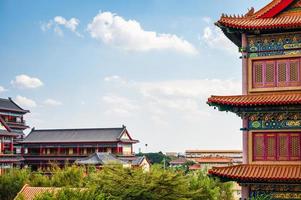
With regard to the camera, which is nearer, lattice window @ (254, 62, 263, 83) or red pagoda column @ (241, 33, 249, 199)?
red pagoda column @ (241, 33, 249, 199)

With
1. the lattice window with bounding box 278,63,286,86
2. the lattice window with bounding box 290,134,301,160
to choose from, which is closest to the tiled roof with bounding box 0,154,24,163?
the lattice window with bounding box 278,63,286,86

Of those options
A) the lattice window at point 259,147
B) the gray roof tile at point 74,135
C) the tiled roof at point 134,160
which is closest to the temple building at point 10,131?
the gray roof tile at point 74,135

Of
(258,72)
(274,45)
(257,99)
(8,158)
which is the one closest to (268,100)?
(257,99)

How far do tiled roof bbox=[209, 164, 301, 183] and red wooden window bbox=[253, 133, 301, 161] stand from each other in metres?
0.40

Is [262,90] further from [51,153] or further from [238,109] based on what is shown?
[51,153]

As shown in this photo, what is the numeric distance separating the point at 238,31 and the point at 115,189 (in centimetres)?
904

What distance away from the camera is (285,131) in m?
19.4

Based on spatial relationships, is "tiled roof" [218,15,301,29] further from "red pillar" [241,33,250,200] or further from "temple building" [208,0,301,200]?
"red pillar" [241,33,250,200]

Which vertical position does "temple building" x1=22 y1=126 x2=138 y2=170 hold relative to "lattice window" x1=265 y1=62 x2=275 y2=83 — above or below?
below

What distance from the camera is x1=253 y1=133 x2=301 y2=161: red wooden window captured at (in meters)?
19.3

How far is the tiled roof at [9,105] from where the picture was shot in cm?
6844

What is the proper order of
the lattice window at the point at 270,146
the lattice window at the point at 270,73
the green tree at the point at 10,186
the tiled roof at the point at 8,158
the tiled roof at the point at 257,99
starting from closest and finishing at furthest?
1. the tiled roof at the point at 257,99
2. the lattice window at the point at 270,146
3. the lattice window at the point at 270,73
4. the green tree at the point at 10,186
5. the tiled roof at the point at 8,158

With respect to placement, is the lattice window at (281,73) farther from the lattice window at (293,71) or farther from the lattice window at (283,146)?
the lattice window at (283,146)

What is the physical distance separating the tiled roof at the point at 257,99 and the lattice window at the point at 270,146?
159 cm
